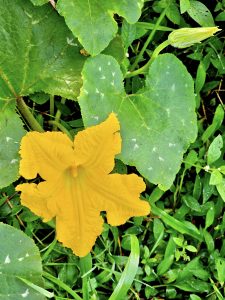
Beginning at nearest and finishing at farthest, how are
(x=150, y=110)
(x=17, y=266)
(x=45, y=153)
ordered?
(x=45, y=153), (x=17, y=266), (x=150, y=110)

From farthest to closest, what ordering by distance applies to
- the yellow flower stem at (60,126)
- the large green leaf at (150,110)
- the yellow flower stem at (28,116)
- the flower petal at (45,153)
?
the yellow flower stem at (60,126)
the yellow flower stem at (28,116)
the large green leaf at (150,110)
the flower petal at (45,153)

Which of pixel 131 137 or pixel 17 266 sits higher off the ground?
pixel 131 137

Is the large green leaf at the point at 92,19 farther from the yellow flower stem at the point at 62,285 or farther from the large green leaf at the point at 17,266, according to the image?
the yellow flower stem at the point at 62,285

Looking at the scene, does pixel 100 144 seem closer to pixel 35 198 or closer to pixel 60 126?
pixel 35 198

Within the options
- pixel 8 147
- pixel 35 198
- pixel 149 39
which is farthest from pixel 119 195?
pixel 149 39

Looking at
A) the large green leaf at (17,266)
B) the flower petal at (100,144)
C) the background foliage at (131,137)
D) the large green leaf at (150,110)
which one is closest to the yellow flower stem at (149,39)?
the background foliage at (131,137)

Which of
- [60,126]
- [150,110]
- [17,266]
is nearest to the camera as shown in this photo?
[17,266]
